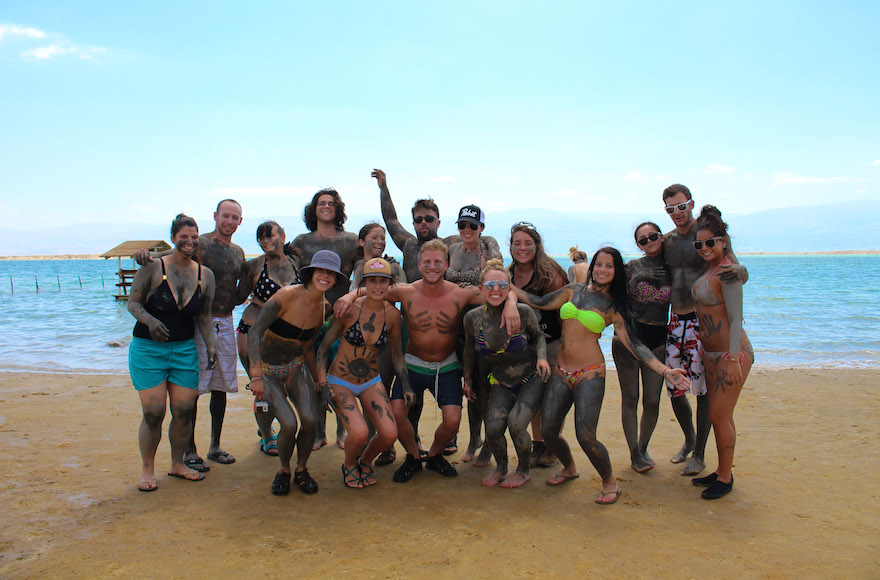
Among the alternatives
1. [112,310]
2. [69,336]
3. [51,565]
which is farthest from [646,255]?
[112,310]

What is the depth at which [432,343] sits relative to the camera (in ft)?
18.1

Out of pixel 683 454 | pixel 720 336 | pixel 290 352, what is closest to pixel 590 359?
pixel 720 336

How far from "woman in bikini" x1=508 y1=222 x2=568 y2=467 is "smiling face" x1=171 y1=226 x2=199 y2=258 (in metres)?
2.98

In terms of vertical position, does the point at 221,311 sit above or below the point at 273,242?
below

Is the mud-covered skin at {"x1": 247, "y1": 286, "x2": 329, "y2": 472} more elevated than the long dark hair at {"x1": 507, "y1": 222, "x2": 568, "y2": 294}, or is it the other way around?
the long dark hair at {"x1": 507, "y1": 222, "x2": 568, "y2": 294}

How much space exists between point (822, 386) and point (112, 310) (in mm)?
29758

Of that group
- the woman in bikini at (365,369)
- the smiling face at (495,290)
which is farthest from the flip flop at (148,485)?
the smiling face at (495,290)

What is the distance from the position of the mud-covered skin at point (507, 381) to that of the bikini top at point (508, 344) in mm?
21

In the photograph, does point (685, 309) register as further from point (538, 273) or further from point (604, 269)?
point (538, 273)

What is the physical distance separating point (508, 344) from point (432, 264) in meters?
1.01

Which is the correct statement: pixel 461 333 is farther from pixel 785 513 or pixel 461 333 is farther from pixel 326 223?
pixel 785 513

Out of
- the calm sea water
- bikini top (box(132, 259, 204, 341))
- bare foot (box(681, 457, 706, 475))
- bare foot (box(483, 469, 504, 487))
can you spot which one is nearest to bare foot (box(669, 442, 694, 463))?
bare foot (box(681, 457, 706, 475))

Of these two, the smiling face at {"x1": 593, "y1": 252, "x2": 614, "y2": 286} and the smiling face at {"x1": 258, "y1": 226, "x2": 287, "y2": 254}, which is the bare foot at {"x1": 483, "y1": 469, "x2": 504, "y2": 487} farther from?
the smiling face at {"x1": 258, "y1": 226, "x2": 287, "y2": 254}

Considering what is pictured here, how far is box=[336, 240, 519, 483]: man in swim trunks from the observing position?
5.44m
